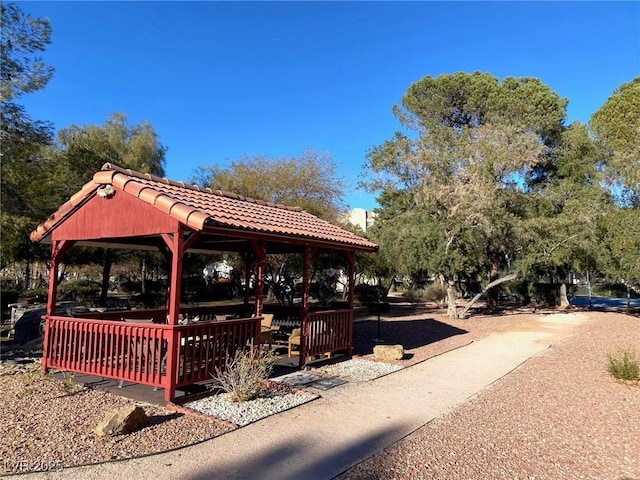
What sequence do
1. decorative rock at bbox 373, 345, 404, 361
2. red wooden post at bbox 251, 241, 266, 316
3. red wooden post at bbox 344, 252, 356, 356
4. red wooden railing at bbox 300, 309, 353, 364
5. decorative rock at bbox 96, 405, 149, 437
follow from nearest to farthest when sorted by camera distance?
1. decorative rock at bbox 96, 405, 149, 437
2. red wooden post at bbox 251, 241, 266, 316
3. red wooden railing at bbox 300, 309, 353, 364
4. decorative rock at bbox 373, 345, 404, 361
5. red wooden post at bbox 344, 252, 356, 356

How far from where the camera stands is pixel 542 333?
53.3 ft

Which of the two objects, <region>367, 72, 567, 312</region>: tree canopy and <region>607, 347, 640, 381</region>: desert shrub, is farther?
<region>367, 72, 567, 312</region>: tree canopy

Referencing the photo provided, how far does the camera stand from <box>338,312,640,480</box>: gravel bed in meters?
4.38

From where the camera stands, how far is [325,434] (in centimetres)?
523

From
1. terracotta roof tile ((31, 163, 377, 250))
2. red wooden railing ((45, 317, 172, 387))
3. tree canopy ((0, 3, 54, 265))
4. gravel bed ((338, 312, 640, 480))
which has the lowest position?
gravel bed ((338, 312, 640, 480))

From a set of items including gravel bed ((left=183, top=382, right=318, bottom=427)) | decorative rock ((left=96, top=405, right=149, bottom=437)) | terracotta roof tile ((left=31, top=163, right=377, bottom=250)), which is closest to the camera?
decorative rock ((left=96, top=405, right=149, bottom=437))

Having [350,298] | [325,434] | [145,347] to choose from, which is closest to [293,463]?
[325,434]

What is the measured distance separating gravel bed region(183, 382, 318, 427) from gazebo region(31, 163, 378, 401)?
0.49 metres

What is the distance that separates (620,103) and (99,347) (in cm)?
2620

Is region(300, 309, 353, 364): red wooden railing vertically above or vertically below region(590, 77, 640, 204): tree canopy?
below

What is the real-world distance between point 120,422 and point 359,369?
5081mm

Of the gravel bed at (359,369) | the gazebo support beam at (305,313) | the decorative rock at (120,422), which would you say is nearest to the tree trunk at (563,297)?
the gravel bed at (359,369)

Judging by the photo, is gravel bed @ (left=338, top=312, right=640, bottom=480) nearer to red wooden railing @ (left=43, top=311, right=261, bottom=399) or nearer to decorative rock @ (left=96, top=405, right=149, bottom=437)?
decorative rock @ (left=96, top=405, right=149, bottom=437)

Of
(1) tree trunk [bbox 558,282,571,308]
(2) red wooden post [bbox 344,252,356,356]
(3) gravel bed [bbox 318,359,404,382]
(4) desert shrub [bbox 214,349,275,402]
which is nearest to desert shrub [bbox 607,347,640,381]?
(3) gravel bed [bbox 318,359,404,382]
